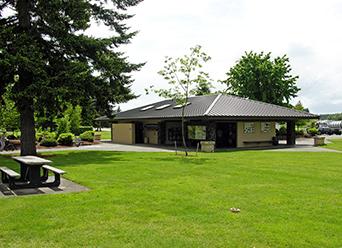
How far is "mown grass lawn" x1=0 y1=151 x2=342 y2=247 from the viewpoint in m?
6.09

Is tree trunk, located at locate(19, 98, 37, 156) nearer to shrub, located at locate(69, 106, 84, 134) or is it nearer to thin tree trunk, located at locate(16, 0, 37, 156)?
thin tree trunk, located at locate(16, 0, 37, 156)

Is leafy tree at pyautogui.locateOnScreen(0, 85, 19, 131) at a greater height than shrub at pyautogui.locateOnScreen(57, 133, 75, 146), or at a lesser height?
greater

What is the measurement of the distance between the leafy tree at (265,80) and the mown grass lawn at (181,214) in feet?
145

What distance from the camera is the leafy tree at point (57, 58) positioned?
1881 cm

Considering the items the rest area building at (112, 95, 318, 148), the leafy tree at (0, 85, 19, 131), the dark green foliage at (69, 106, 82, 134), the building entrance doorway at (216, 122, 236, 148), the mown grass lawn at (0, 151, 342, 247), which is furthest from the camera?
the dark green foliage at (69, 106, 82, 134)

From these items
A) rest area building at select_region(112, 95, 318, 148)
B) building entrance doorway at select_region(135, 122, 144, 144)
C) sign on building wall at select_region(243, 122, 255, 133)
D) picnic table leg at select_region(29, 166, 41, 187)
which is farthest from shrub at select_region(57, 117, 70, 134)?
picnic table leg at select_region(29, 166, 41, 187)

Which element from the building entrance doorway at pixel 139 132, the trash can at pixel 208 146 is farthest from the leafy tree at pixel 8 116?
the trash can at pixel 208 146

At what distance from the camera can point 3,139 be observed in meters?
27.1

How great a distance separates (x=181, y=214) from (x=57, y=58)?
1757 centimetres

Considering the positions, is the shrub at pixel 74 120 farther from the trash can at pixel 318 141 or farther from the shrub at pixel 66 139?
the trash can at pixel 318 141

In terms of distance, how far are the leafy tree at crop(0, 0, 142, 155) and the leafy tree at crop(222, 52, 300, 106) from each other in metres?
34.4

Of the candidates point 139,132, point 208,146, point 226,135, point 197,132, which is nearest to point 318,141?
point 226,135

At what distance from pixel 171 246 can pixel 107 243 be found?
102cm

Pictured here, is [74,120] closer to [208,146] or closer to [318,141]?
[208,146]
